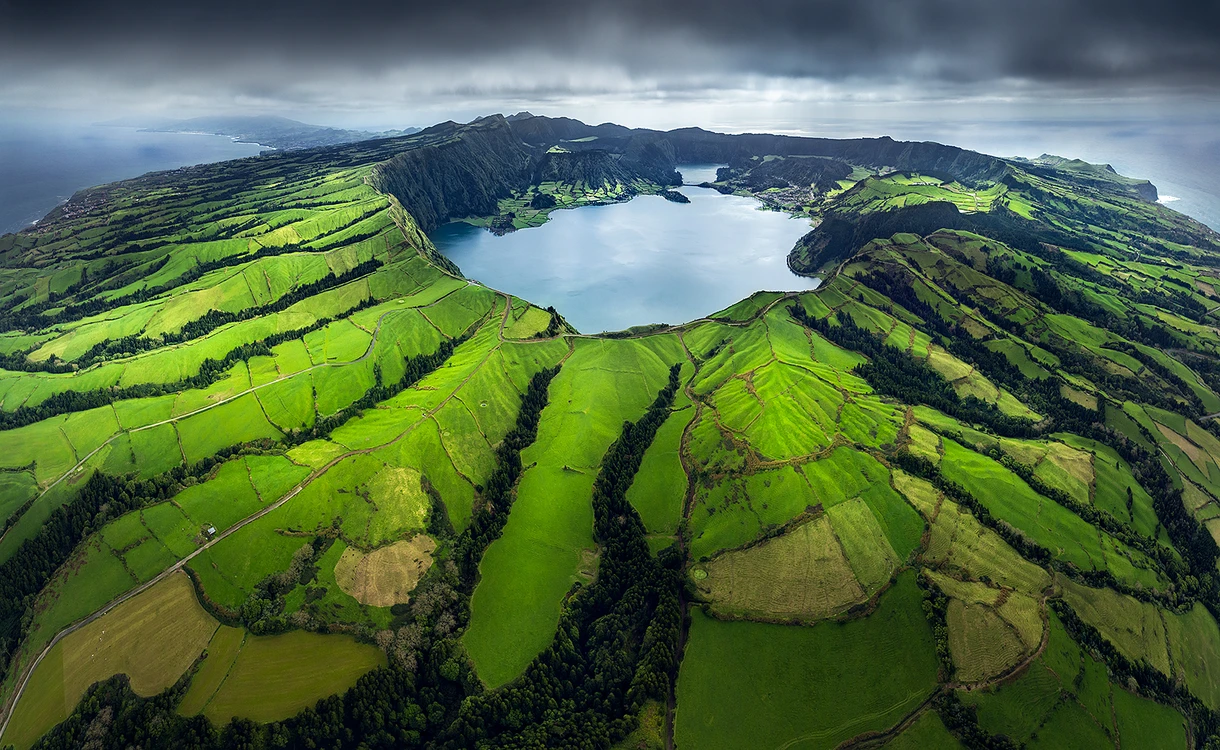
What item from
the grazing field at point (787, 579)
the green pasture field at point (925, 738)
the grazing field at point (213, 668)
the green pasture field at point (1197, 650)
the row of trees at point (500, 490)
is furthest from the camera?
the row of trees at point (500, 490)

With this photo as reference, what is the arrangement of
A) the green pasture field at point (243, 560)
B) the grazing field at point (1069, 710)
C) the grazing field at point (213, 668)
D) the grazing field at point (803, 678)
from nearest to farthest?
the grazing field at point (1069, 710) < the grazing field at point (213, 668) < the grazing field at point (803, 678) < the green pasture field at point (243, 560)

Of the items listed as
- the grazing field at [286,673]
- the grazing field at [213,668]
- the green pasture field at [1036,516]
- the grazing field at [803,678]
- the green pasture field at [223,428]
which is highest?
the green pasture field at [223,428]

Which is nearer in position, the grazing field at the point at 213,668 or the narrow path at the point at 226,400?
the grazing field at the point at 213,668

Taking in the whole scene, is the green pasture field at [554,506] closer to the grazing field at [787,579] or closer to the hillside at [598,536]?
the hillside at [598,536]

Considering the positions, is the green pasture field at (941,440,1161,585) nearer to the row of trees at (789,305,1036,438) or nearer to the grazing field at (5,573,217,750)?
the row of trees at (789,305,1036,438)

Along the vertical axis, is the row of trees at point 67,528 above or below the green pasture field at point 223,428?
below

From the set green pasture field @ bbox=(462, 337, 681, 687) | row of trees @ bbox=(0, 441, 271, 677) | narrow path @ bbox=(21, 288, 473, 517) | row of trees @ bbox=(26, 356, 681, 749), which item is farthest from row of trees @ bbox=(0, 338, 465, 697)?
green pasture field @ bbox=(462, 337, 681, 687)

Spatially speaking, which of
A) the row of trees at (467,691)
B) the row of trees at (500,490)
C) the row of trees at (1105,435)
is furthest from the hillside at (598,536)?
the row of trees at (500,490)
